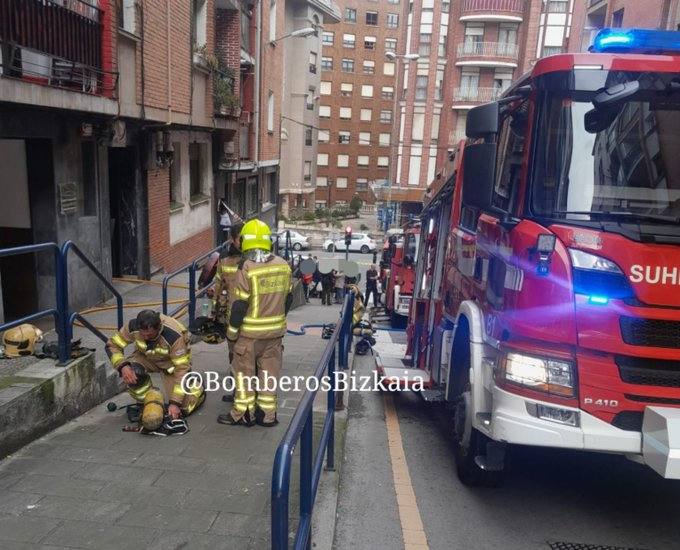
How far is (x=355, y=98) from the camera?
58.6 m

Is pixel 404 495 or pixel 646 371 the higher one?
pixel 646 371

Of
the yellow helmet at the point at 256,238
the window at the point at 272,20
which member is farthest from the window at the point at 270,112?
the yellow helmet at the point at 256,238

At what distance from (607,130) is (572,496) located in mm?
2683

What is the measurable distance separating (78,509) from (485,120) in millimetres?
3557

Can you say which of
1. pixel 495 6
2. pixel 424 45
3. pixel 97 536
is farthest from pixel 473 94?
pixel 97 536

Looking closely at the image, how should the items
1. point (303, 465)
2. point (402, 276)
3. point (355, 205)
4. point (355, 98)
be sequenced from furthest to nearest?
1. point (355, 98)
2. point (355, 205)
3. point (402, 276)
4. point (303, 465)

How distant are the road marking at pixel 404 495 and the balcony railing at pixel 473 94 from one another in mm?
36276

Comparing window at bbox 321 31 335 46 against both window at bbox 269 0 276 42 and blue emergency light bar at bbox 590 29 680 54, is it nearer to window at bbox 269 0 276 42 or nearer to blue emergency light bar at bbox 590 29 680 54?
window at bbox 269 0 276 42

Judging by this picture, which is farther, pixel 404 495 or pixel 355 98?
pixel 355 98

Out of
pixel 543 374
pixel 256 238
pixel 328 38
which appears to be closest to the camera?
pixel 543 374

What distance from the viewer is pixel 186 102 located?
11984mm

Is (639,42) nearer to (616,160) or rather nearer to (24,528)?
(616,160)

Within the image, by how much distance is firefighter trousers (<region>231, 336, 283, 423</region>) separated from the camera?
5.16 m

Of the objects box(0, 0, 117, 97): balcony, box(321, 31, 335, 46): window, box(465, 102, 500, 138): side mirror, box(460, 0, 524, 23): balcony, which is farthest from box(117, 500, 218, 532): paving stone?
box(321, 31, 335, 46): window
